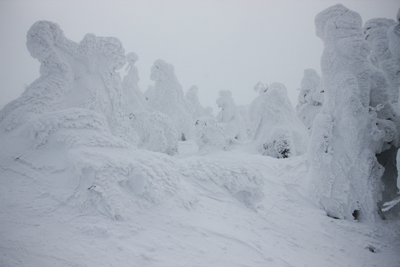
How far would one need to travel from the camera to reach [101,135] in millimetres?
2762

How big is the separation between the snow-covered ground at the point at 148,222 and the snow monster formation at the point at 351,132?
1.80 feet

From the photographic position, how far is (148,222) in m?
2.03

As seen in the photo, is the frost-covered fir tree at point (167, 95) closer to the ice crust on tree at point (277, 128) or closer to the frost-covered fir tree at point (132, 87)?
the frost-covered fir tree at point (132, 87)

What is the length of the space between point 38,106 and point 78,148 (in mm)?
1825

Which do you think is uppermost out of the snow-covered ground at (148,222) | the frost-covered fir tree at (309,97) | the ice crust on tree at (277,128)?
the frost-covered fir tree at (309,97)

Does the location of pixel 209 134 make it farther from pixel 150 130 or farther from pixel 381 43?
pixel 381 43

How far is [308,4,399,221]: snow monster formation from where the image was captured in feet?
12.5

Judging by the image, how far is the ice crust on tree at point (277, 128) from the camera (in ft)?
27.3

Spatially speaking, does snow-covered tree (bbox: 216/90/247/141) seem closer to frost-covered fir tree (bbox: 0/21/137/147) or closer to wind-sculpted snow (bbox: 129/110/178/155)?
wind-sculpted snow (bbox: 129/110/178/155)

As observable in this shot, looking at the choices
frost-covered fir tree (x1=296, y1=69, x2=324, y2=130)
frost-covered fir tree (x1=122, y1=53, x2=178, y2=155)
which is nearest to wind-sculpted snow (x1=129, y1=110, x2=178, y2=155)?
frost-covered fir tree (x1=122, y1=53, x2=178, y2=155)

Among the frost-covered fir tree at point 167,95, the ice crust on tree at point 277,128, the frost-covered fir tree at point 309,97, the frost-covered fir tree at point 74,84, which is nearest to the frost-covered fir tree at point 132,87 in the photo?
the frost-covered fir tree at point 167,95

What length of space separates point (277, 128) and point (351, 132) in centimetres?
462

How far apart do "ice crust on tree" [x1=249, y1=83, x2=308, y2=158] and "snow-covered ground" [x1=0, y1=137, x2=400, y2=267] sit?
493 cm

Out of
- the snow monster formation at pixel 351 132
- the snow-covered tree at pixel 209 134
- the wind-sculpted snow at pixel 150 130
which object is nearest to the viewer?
the snow monster formation at pixel 351 132
